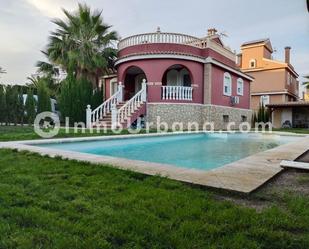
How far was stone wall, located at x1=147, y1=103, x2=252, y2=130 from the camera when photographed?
17.2 meters

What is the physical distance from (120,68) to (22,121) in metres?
8.49

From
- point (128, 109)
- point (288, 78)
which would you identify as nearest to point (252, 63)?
point (288, 78)

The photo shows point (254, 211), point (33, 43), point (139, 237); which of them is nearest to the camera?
point (139, 237)

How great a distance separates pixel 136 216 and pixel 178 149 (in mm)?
8020

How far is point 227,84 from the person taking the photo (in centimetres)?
2166

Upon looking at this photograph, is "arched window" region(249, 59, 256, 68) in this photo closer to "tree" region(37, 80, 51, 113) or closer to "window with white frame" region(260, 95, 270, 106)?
"window with white frame" region(260, 95, 270, 106)

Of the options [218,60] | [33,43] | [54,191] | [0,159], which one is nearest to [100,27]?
[33,43]

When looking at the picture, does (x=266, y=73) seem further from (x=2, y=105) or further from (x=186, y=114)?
(x=2, y=105)

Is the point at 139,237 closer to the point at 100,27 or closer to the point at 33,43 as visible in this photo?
the point at 100,27

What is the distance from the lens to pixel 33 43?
2248 centimetres

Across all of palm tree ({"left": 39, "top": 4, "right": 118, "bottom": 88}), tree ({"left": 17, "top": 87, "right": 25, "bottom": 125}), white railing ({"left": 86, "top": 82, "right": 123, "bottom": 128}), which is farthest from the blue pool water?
tree ({"left": 17, "top": 87, "right": 25, "bottom": 125})

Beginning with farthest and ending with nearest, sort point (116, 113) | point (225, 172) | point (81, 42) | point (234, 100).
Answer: point (234, 100)
point (81, 42)
point (116, 113)
point (225, 172)

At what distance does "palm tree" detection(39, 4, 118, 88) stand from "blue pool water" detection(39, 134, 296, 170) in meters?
8.85

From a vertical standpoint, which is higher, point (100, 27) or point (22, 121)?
point (100, 27)
